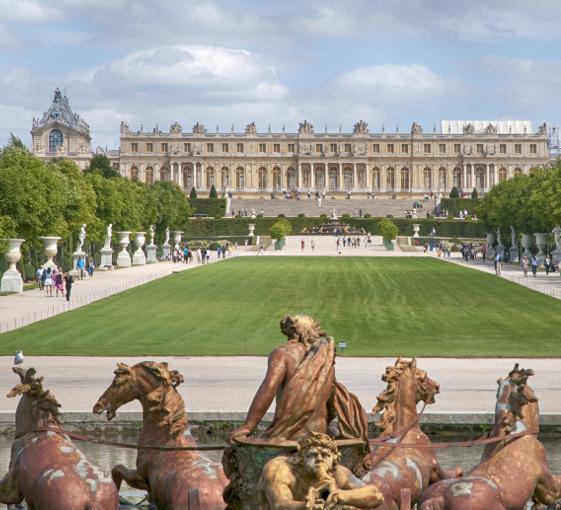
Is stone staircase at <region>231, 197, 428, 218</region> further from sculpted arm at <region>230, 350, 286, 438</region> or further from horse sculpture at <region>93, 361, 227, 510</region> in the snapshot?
sculpted arm at <region>230, 350, 286, 438</region>

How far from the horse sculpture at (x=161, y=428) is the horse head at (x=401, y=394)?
1356mm

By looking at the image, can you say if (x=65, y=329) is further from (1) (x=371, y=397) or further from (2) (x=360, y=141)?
(2) (x=360, y=141)

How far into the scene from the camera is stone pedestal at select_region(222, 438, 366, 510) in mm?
7543

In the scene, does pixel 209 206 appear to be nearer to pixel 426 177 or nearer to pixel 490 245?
pixel 426 177

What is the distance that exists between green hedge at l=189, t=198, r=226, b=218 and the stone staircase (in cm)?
369

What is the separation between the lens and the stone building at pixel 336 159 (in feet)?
506

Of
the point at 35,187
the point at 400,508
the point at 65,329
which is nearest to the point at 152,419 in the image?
the point at 400,508

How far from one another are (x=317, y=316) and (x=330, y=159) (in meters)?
123

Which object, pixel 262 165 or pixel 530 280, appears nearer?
pixel 530 280

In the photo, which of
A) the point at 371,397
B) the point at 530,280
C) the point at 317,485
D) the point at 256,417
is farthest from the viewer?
the point at 530,280

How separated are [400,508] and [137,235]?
195 ft

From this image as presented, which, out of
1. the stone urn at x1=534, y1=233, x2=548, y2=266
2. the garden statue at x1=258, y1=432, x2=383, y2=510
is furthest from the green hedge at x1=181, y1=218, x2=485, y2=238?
the garden statue at x1=258, y1=432, x2=383, y2=510

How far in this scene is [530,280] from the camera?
159 ft

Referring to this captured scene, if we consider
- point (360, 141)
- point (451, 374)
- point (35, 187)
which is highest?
point (360, 141)
